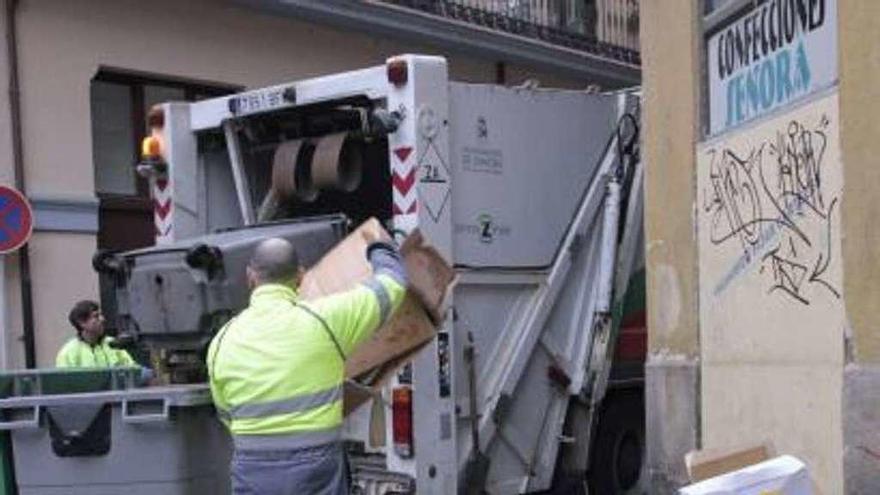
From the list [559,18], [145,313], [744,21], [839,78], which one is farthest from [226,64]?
[839,78]

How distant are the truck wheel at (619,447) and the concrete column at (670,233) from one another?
2.62ft

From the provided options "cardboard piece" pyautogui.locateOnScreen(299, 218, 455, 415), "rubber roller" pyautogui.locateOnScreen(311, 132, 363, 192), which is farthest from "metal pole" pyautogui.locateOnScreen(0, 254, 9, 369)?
"cardboard piece" pyautogui.locateOnScreen(299, 218, 455, 415)

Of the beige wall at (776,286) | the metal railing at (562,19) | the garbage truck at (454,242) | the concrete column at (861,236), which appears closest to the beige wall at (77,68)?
the metal railing at (562,19)

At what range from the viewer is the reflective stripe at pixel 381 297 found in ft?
14.7

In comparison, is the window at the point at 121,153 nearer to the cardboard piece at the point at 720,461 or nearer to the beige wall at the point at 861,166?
the beige wall at the point at 861,166

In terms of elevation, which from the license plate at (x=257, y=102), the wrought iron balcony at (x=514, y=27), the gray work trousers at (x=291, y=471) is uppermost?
the wrought iron balcony at (x=514, y=27)

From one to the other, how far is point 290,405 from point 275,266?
A: 0.48 meters

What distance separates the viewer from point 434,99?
609 cm

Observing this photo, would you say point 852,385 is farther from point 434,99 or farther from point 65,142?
point 65,142

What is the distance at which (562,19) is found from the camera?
602 inches

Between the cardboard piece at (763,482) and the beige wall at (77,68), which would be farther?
the beige wall at (77,68)

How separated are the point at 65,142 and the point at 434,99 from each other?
506 cm

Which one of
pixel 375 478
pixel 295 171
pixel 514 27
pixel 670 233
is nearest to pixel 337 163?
pixel 295 171

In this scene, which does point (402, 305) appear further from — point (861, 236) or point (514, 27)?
point (514, 27)
